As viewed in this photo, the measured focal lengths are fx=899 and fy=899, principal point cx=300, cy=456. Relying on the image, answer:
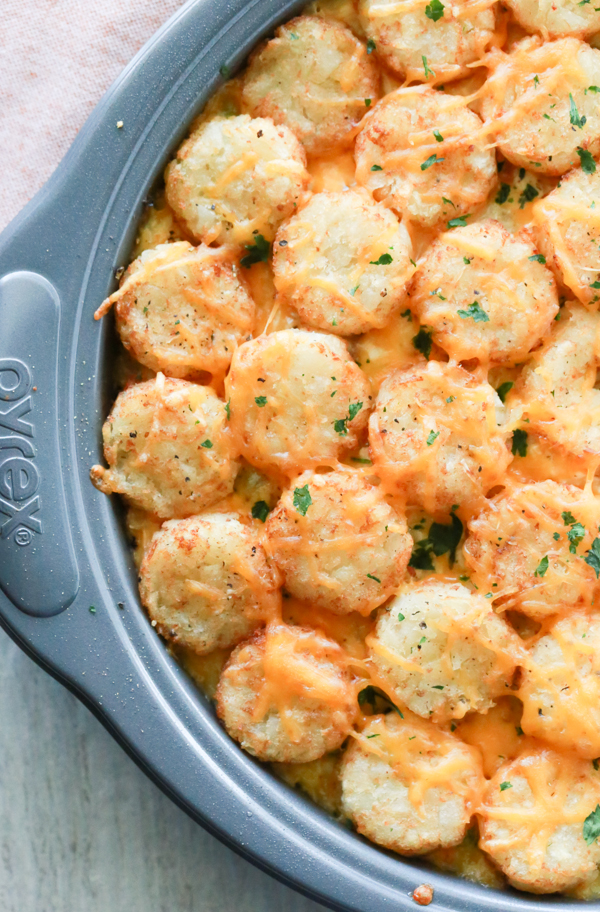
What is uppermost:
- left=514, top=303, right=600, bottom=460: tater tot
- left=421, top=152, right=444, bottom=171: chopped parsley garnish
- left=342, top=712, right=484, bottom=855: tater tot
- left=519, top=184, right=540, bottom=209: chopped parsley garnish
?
left=421, top=152, right=444, bottom=171: chopped parsley garnish

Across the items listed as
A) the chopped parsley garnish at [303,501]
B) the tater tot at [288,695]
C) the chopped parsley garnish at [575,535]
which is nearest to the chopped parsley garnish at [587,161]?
the chopped parsley garnish at [575,535]

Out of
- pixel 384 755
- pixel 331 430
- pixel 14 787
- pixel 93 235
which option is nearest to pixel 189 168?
pixel 93 235

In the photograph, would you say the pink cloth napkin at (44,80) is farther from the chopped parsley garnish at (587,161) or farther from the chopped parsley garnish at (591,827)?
the chopped parsley garnish at (591,827)

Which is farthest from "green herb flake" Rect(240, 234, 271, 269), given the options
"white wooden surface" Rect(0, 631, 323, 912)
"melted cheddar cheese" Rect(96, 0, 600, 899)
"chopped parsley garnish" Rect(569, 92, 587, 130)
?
"white wooden surface" Rect(0, 631, 323, 912)

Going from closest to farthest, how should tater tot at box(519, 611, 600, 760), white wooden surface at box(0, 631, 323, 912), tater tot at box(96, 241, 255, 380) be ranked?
tater tot at box(519, 611, 600, 760) → tater tot at box(96, 241, 255, 380) → white wooden surface at box(0, 631, 323, 912)

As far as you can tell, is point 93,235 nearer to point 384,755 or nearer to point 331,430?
point 331,430

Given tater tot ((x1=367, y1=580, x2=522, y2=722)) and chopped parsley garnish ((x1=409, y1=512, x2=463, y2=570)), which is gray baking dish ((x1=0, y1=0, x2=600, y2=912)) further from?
chopped parsley garnish ((x1=409, y1=512, x2=463, y2=570))
